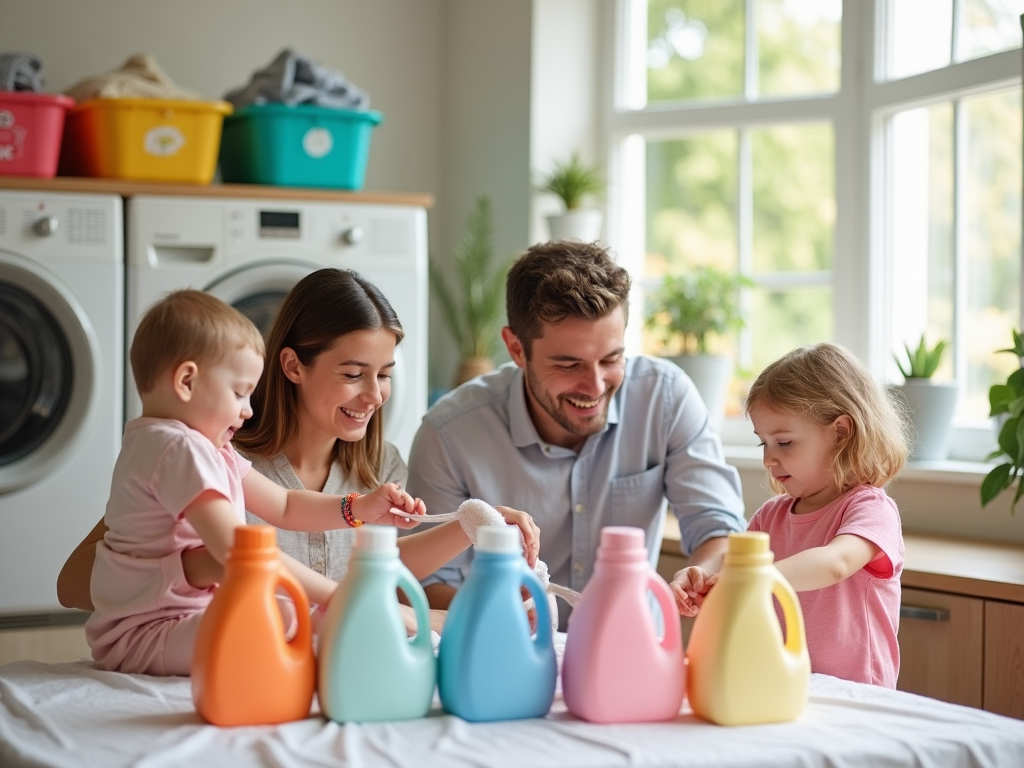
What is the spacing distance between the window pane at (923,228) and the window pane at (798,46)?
29 centimetres

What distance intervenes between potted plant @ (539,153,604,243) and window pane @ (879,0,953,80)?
2.93 ft

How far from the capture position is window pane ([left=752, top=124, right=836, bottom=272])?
355 centimetres

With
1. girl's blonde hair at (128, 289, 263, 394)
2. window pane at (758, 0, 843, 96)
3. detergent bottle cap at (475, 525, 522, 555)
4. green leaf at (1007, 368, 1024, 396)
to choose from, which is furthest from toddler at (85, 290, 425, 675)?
window pane at (758, 0, 843, 96)

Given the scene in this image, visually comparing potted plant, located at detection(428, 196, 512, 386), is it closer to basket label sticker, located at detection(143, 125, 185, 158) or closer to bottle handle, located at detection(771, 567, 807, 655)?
basket label sticker, located at detection(143, 125, 185, 158)

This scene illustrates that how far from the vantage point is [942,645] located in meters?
2.14

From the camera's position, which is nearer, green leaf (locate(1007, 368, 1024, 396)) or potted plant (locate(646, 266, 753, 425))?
green leaf (locate(1007, 368, 1024, 396))

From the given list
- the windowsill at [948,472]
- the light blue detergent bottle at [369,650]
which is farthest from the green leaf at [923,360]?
the light blue detergent bottle at [369,650]

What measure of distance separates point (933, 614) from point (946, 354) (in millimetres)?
1038

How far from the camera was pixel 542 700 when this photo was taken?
113cm

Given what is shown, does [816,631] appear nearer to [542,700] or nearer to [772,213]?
[542,700]

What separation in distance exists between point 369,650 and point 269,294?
215cm

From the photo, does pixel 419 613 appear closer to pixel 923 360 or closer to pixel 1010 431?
pixel 1010 431

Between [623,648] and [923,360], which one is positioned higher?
[923,360]

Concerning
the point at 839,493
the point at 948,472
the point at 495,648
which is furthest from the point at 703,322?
the point at 495,648
